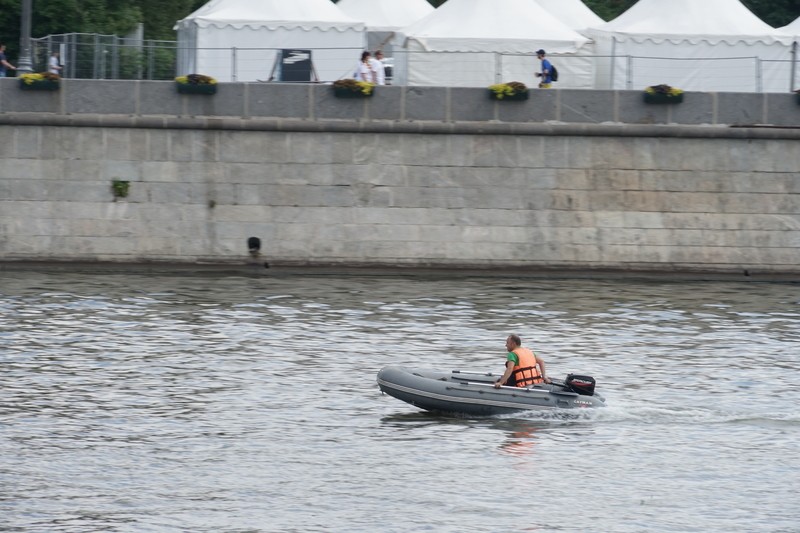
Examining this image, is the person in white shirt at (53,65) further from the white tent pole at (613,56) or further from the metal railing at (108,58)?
the white tent pole at (613,56)

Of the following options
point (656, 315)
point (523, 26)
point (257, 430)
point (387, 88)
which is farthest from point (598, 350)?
point (523, 26)

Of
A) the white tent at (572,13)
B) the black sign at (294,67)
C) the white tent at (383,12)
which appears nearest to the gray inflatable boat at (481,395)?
the black sign at (294,67)

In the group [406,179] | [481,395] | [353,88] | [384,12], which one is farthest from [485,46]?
[481,395]

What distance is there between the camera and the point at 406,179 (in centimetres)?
3061

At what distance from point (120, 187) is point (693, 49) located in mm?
13158

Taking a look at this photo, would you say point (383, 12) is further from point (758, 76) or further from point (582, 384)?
point (582, 384)

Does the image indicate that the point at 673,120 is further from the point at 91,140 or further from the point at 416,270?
the point at 91,140

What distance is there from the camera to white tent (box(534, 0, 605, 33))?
134ft

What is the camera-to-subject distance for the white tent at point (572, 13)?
40.9 metres

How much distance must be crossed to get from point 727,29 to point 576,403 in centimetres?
1673

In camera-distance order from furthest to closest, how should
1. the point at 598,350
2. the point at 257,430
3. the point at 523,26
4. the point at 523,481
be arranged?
1. the point at 523,26
2. the point at 598,350
3. the point at 257,430
4. the point at 523,481

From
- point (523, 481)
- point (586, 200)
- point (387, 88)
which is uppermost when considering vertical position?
point (387, 88)

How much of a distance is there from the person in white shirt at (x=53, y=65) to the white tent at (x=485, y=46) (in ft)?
24.1

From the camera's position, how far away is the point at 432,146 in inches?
1202
